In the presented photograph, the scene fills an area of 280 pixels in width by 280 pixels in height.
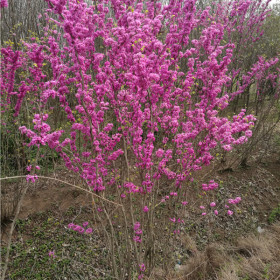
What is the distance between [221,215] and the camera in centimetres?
473

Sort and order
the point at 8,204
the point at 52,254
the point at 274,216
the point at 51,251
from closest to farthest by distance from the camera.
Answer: the point at 52,254
the point at 51,251
the point at 8,204
the point at 274,216

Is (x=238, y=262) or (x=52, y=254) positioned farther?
(x=238, y=262)

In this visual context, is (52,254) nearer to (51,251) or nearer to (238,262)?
(51,251)

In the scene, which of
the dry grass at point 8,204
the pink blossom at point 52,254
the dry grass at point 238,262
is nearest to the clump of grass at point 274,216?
the dry grass at point 238,262

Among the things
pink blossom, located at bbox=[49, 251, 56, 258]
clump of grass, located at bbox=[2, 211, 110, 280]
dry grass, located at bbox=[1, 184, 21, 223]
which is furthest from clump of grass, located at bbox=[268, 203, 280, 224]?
dry grass, located at bbox=[1, 184, 21, 223]

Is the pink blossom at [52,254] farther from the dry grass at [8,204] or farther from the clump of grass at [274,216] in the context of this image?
the clump of grass at [274,216]

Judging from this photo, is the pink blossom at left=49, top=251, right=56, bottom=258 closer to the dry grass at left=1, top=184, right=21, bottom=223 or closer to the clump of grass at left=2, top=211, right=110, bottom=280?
the clump of grass at left=2, top=211, right=110, bottom=280

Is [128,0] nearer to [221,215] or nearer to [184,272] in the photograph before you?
[184,272]

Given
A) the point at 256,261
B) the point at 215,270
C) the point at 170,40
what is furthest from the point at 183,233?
the point at 170,40

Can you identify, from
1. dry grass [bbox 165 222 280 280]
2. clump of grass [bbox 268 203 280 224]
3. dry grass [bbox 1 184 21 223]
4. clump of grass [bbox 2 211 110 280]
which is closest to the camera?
dry grass [bbox 165 222 280 280]

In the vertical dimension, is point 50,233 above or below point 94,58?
below

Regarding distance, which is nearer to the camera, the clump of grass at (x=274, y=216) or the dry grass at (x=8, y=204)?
the dry grass at (x=8, y=204)

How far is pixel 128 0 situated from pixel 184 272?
3.71 meters

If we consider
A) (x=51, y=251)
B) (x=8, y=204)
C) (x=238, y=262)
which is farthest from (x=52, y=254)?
(x=238, y=262)
